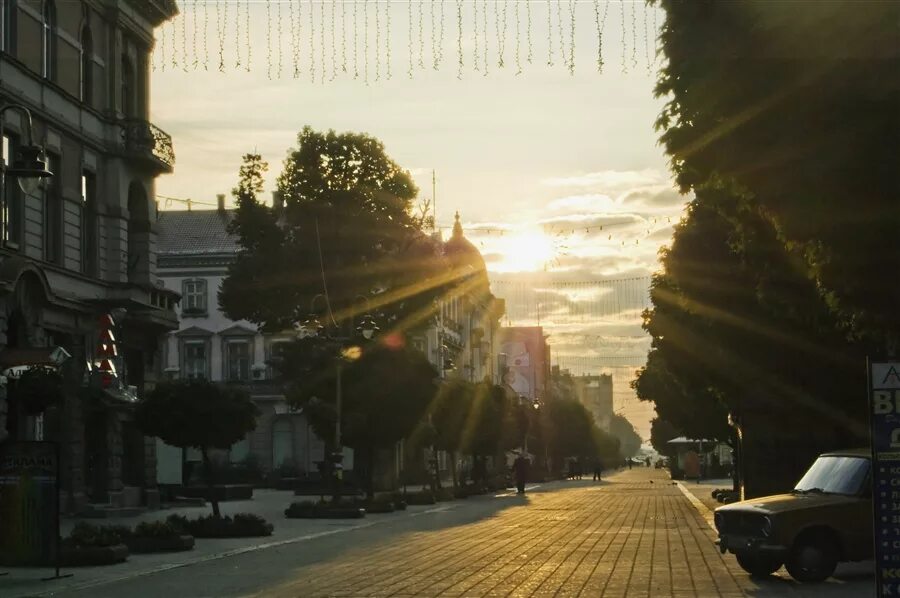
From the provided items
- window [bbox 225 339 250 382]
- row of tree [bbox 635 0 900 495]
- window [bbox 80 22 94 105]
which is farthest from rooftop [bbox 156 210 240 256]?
row of tree [bbox 635 0 900 495]

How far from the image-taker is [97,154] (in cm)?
4259

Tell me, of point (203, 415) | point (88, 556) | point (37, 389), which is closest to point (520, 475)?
point (203, 415)

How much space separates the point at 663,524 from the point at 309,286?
2344 cm

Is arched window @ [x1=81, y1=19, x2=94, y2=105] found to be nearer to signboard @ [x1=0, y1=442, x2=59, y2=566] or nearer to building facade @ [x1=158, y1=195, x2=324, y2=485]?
signboard @ [x1=0, y1=442, x2=59, y2=566]

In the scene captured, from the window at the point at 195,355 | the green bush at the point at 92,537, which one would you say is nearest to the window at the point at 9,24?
the green bush at the point at 92,537

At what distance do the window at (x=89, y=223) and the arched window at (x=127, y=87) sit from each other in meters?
3.71

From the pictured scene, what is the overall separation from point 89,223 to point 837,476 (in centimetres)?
2740

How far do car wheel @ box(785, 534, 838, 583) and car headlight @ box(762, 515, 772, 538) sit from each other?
368 millimetres

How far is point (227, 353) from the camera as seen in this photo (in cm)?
8650

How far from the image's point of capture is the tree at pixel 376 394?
2050 inches

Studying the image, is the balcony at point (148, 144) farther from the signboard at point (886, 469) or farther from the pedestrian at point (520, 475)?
the signboard at point (886, 469)

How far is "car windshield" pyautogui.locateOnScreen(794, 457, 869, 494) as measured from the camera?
65.0ft

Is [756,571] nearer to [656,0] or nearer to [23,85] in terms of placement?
[656,0]

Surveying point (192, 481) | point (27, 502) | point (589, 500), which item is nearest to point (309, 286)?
point (589, 500)
